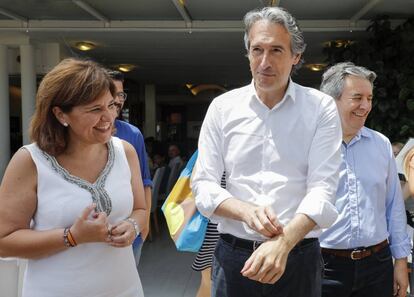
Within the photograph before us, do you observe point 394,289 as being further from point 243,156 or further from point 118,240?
point 118,240

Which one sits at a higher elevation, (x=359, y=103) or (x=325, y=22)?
(x=325, y=22)

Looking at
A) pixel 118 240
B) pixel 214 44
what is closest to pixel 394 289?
pixel 118 240

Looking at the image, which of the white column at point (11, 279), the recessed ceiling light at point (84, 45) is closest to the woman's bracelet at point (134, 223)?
the white column at point (11, 279)

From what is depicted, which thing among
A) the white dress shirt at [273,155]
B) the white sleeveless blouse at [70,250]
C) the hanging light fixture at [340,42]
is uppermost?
the hanging light fixture at [340,42]

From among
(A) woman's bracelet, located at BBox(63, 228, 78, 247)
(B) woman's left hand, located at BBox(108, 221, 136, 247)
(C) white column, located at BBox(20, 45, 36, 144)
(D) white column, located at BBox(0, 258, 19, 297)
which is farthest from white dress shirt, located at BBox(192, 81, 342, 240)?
(C) white column, located at BBox(20, 45, 36, 144)

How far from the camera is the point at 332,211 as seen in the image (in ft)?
4.40

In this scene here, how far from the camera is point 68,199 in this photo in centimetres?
145

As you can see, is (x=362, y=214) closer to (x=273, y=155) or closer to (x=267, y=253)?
(x=273, y=155)

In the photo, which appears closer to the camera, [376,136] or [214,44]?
[376,136]

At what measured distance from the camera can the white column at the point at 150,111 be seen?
11938mm

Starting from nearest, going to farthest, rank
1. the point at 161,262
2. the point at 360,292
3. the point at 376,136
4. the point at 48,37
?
the point at 360,292 → the point at 376,136 → the point at 161,262 → the point at 48,37

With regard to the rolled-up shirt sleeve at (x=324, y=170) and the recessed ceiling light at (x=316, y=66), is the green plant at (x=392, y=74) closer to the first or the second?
the recessed ceiling light at (x=316, y=66)

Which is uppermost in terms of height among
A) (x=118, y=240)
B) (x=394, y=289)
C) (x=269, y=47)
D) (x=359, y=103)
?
(x=269, y=47)

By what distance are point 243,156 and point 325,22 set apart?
4.19 m
